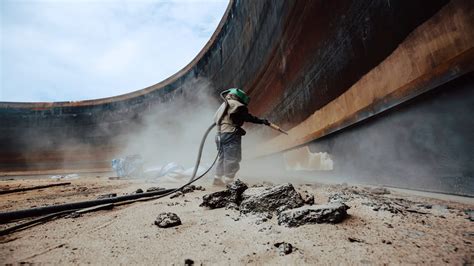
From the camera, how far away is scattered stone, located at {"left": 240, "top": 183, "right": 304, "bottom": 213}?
1.17 metres

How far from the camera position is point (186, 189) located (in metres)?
2.19

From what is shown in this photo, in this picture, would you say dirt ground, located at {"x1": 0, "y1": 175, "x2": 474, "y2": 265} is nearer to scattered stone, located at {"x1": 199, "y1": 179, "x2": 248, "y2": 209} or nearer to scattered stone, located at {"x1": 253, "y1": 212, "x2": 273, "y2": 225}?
scattered stone, located at {"x1": 253, "y1": 212, "x2": 273, "y2": 225}

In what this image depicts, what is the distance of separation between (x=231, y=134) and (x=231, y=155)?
0.26 meters

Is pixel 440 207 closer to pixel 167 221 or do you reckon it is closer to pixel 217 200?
pixel 217 200

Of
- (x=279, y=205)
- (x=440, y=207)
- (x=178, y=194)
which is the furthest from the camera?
(x=178, y=194)

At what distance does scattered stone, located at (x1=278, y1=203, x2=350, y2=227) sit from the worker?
1715 mm

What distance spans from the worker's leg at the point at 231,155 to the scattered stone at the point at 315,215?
1711mm

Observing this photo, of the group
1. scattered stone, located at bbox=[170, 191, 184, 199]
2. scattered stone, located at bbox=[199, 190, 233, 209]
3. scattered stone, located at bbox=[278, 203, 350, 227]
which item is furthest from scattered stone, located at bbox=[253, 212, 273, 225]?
scattered stone, located at bbox=[170, 191, 184, 199]

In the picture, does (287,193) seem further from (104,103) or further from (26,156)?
(26,156)

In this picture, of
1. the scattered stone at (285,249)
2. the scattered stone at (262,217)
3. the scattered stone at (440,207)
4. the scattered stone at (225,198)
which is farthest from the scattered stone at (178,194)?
the scattered stone at (440,207)

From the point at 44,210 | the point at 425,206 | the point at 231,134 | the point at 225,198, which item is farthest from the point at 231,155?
the point at 425,206

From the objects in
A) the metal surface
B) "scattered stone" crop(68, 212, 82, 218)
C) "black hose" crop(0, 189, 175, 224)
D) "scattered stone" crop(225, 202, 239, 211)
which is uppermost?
the metal surface

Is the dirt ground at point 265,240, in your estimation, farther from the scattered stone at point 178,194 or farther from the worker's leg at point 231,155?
the worker's leg at point 231,155

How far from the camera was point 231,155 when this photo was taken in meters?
2.71
